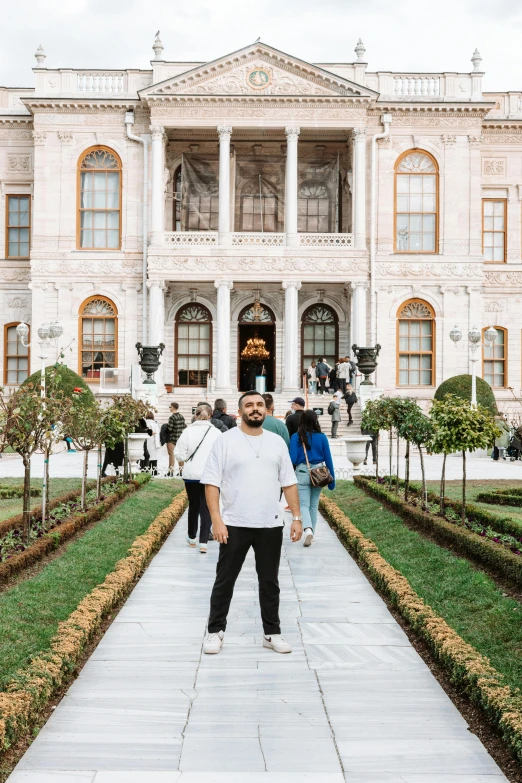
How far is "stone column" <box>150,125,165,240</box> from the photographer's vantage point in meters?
33.6

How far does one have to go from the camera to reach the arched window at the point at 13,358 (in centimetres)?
3634

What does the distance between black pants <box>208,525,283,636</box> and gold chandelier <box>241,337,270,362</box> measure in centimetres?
2976

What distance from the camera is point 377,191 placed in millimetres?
34688

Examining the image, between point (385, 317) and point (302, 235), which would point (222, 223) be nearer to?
point (302, 235)

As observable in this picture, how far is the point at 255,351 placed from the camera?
120 feet

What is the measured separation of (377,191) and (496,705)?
31116mm

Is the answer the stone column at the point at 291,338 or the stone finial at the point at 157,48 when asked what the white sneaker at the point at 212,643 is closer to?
the stone column at the point at 291,338

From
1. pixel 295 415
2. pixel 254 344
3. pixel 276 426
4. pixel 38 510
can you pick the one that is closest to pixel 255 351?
pixel 254 344

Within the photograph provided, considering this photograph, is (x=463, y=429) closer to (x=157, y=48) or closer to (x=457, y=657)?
(x=457, y=657)

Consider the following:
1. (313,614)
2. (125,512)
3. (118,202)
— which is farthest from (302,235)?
(313,614)

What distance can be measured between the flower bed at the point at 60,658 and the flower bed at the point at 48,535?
0.96m

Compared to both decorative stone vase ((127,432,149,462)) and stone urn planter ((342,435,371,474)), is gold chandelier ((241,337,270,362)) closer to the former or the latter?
stone urn planter ((342,435,371,474))

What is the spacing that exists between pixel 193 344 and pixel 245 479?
29.8 meters

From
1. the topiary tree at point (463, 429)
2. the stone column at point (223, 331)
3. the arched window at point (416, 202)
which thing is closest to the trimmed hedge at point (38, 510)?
the topiary tree at point (463, 429)
